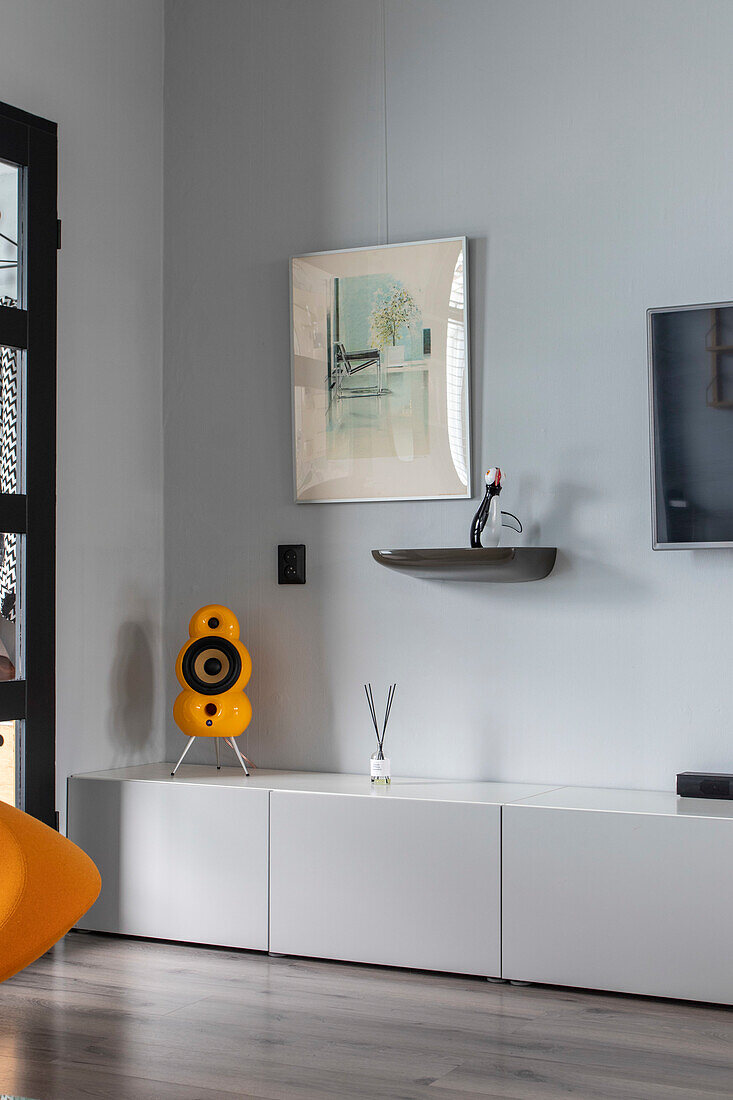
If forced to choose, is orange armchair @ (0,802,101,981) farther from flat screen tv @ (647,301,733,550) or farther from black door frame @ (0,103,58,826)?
flat screen tv @ (647,301,733,550)

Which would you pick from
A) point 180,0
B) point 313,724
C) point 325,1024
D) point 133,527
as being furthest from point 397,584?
point 180,0

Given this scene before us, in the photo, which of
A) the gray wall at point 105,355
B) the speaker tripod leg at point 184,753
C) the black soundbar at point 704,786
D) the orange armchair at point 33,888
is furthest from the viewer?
the gray wall at point 105,355

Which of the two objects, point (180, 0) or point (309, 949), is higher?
point (180, 0)

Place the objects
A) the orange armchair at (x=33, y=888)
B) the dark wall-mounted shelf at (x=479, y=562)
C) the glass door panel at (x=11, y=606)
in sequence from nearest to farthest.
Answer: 1. the orange armchair at (x=33, y=888)
2. the dark wall-mounted shelf at (x=479, y=562)
3. the glass door panel at (x=11, y=606)

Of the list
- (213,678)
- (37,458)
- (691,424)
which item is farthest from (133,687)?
(691,424)

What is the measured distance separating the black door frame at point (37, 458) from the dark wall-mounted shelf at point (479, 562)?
0.99 m

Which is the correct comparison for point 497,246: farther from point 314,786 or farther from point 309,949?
point 309,949

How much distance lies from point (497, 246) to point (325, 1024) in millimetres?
2221

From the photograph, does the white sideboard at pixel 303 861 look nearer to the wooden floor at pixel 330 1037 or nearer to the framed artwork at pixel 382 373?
the wooden floor at pixel 330 1037

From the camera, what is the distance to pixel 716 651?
3.34 meters

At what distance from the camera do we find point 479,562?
340 centimetres

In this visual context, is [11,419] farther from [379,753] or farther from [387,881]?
[387,881]

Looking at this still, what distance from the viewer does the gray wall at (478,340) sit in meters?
3.42

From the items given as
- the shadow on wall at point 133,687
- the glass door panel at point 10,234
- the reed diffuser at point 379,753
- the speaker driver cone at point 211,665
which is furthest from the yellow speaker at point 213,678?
the glass door panel at point 10,234
